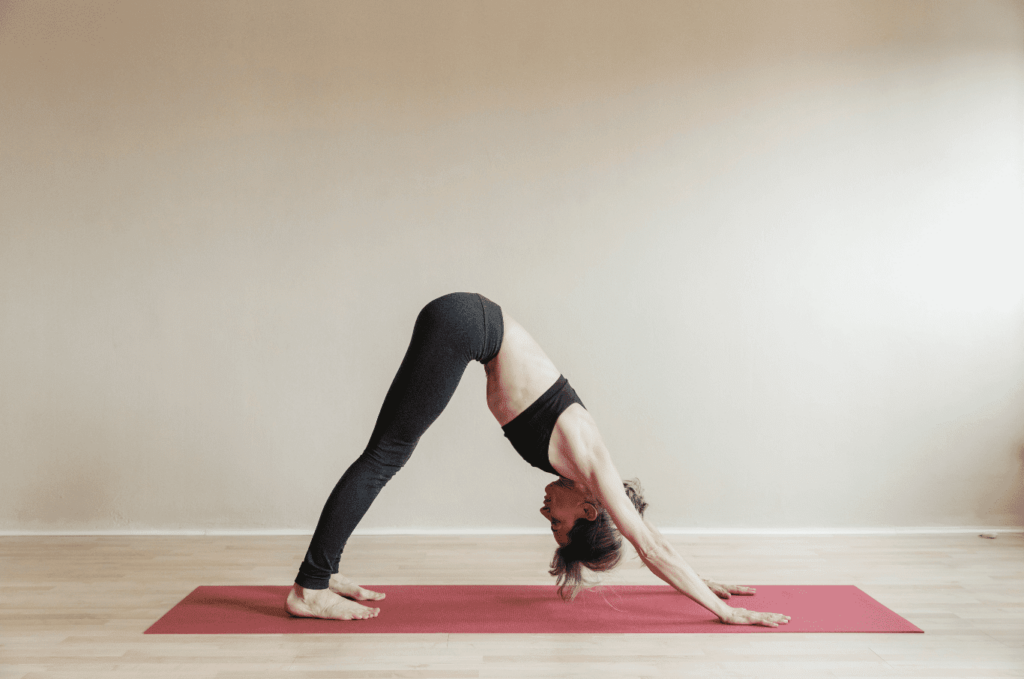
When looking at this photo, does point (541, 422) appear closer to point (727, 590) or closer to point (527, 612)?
point (527, 612)

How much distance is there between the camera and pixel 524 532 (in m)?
3.42

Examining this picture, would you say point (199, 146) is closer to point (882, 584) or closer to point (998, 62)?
point (882, 584)

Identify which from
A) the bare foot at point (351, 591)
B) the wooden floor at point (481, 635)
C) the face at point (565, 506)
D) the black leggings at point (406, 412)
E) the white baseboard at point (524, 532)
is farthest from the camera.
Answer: the white baseboard at point (524, 532)

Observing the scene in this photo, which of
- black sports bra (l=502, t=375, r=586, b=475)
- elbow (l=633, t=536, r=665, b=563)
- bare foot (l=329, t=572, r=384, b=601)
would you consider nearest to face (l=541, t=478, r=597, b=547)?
black sports bra (l=502, t=375, r=586, b=475)

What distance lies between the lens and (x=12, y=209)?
3.45 meters

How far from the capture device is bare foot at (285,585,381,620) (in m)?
2.21

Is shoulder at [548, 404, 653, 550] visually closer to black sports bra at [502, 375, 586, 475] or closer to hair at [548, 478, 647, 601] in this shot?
black sports bra at [502, 375, 586, 475]

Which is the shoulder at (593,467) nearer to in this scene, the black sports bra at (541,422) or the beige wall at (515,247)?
the black sports bra at (541,422)

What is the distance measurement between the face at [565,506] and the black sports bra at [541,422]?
0.35 feet

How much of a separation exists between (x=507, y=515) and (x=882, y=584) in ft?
5.22

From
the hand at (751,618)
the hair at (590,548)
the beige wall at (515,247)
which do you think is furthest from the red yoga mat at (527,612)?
the beige wall at (515,247)

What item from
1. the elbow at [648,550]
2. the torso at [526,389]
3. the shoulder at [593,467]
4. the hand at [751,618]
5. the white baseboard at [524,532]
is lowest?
the white baseboard at [524,532]

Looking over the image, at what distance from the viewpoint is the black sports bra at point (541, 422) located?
2209 millimetres

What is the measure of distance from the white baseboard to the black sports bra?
129 centimetres
